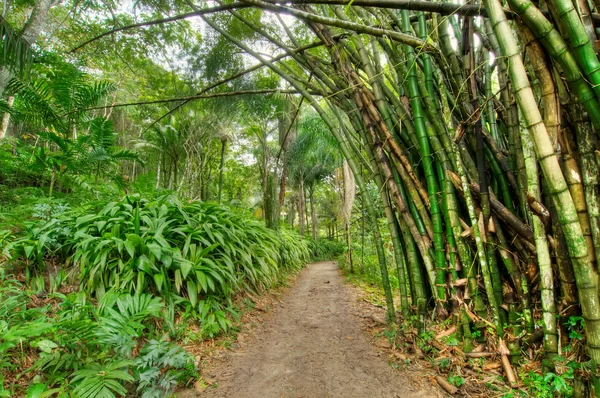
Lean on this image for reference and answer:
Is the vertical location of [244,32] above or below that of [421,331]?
above

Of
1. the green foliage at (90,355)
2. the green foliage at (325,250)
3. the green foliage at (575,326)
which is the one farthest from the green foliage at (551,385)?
the green foliage at (325,250)

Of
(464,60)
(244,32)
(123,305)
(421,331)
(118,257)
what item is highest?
(244,32)

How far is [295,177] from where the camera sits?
10258 mm

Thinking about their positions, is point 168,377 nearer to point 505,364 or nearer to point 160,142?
point 505,364

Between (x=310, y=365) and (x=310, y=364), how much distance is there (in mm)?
13

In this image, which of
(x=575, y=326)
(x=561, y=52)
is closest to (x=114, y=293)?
(x=575, y=326)

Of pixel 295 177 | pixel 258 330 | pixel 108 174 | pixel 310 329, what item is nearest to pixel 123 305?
pixel 258 330

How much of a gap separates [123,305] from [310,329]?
1.47 m

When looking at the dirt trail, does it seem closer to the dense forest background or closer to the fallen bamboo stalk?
the fallen bamboo stalk

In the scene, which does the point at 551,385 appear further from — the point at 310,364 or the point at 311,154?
the point at 311,154

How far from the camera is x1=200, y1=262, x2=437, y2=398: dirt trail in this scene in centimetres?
138

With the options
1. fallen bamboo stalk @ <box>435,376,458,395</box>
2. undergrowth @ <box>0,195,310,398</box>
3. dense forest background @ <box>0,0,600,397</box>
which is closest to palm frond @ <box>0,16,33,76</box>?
dense forest background @ <box>0,0,600,397</box>

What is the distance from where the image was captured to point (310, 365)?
5.36ft

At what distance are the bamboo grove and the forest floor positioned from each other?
1.30 feet
